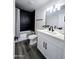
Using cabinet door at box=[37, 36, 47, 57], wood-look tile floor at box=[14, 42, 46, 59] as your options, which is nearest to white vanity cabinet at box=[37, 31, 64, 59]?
cabinet door at box=[37, 36, 47, 57]

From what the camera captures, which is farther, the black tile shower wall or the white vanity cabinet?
the black tile shower wall

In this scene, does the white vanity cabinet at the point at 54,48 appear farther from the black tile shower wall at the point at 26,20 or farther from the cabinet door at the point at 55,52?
the black tile shower wall at the point at 26,20

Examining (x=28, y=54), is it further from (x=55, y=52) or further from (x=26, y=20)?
(x=26, y=20)

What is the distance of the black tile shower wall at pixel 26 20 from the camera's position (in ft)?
19.5

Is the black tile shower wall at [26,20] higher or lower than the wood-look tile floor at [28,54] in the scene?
higher

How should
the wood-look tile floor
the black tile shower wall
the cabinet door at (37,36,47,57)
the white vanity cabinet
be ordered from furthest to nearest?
the black tile shower wall, the wood-look tile floor, the cabinet door at (37,36,47,57), the white vanity cabinet

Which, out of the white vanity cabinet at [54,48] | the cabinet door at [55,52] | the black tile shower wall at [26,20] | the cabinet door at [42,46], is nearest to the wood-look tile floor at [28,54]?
the cabinet door at [42,46]

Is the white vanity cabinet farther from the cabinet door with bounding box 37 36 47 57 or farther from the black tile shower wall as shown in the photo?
the black tile shower wall

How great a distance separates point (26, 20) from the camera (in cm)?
633

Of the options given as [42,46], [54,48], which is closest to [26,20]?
[42,46]

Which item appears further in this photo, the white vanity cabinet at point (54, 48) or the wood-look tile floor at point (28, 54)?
the wood-look tile floor at point (28, 54)

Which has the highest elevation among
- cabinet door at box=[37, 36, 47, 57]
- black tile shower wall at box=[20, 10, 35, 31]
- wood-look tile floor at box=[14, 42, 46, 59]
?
black tile shower wall at box=[20, 10, 35, 31]

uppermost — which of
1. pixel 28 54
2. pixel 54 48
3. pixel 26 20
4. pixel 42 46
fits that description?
pixel 26 20

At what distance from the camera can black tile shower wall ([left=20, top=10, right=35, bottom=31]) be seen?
595 centimetres
